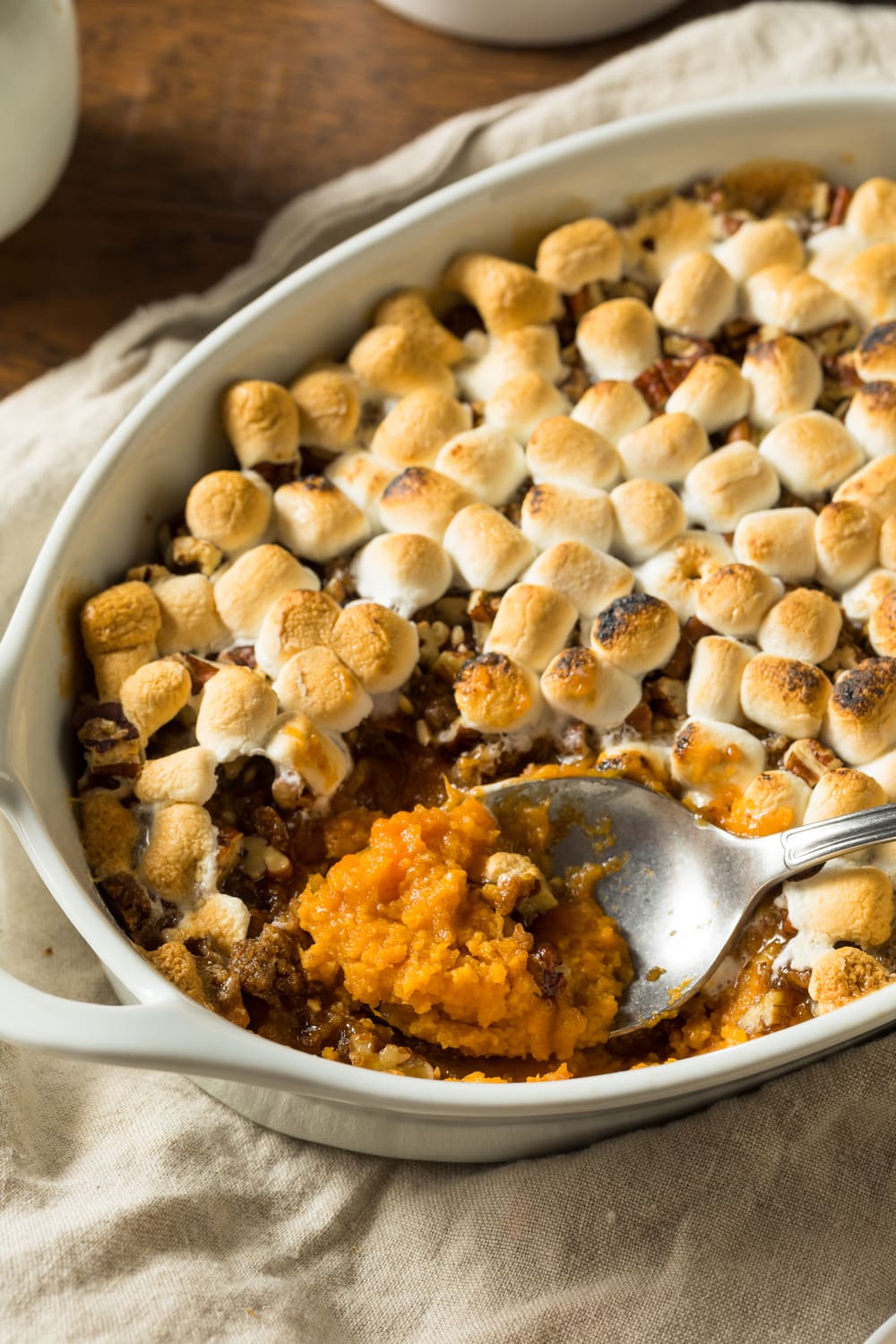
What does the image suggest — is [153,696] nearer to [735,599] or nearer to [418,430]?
[418,430]

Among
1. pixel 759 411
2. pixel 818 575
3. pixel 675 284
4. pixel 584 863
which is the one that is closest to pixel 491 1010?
pixel 584 863

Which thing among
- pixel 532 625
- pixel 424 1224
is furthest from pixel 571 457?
pixel 424 1224

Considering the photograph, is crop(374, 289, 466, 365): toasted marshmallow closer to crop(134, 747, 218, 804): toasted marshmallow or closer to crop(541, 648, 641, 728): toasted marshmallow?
crop(541, 648, 641, 728): toasted marshmallow

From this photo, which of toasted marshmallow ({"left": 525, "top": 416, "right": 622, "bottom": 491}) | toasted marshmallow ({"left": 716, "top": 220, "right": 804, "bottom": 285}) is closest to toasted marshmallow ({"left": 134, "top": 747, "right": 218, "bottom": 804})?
toasted marshmallow ({"left": 525, "top": 416, "right": 622, "bottom": 491})

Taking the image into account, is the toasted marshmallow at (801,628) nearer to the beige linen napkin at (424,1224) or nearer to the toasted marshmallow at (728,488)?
the toasted marshmallow at (728,488)

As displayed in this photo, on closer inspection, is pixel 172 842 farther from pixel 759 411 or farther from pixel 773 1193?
pixel 759 411
